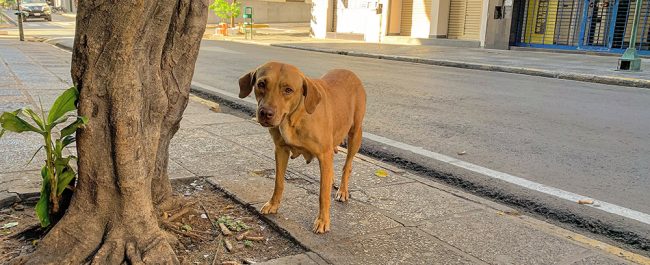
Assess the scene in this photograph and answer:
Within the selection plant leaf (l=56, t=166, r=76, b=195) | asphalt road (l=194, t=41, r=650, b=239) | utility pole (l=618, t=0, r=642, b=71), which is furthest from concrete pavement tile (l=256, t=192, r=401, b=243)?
utility pole (l=618, t=0, r=642, b=71)

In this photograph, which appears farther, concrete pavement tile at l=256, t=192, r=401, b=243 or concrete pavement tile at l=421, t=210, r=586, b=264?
concrete pavement tile at l=256, t=192, r=401, b=243

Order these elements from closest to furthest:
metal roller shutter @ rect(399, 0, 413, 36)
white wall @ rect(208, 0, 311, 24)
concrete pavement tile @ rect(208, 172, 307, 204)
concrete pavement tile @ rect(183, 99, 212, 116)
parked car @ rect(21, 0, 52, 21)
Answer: concrete pavement tile @ rect(208, 172, 307, 204) < concrete pavement tile @ rect(183, 99, 212, 116) < metal roller shutter @ rect(399, 0, 413, 36) < parked car @ rect(21, 0, 52, 21) < white wall @ rect(208, 0, 311, 24)

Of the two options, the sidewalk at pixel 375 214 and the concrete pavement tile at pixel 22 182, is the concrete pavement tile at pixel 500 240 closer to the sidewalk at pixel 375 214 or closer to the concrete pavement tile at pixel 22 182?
the sidewalk at pixel 375 214

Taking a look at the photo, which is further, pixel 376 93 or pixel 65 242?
pixel 376 93

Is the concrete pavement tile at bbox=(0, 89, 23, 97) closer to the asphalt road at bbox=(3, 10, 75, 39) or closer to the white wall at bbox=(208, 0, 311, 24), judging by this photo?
the asphalt road at bbox=(3, 10, 75, 39)

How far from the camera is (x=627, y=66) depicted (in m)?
13.5

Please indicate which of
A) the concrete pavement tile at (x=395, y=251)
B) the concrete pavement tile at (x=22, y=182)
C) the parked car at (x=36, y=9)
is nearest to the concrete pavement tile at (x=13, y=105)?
the concrete pavement tile at (x=22, y=182)

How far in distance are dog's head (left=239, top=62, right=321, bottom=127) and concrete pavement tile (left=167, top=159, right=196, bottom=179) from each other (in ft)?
4.30

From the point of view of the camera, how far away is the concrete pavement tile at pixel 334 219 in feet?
9.72

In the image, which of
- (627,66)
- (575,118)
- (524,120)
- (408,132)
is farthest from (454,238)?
(627,66)

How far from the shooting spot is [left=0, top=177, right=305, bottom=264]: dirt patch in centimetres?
268

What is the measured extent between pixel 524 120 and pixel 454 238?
4.54 m

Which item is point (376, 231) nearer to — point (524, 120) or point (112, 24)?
point (112, 24)

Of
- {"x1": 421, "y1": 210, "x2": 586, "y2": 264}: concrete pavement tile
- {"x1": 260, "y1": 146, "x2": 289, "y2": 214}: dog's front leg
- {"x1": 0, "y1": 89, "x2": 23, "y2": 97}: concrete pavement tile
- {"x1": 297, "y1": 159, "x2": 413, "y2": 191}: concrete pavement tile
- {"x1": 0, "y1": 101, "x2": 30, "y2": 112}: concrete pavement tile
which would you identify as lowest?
{"x1": 297, "y1": 159, "x2": 413, "y2": 191}: concrete pavement tile
